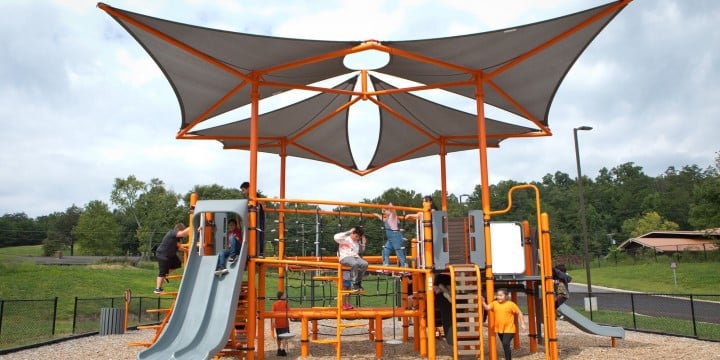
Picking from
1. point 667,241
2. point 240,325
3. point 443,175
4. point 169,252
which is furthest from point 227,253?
point 667,241

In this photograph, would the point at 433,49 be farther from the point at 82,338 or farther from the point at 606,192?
the point at 606,192

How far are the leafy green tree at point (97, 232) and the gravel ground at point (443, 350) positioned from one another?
Answer: 68128 mm

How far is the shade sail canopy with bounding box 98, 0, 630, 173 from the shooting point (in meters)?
10.2

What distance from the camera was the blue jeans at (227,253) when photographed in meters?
10.4

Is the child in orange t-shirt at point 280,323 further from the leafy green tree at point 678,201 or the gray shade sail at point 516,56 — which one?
the leafy green tree at point 678,201

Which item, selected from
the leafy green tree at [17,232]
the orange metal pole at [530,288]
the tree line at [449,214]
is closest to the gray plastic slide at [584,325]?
the orange metal pole at [530,288]

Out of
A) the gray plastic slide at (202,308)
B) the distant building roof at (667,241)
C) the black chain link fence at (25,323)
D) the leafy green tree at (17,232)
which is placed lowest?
the black chain link fence at (25,323)

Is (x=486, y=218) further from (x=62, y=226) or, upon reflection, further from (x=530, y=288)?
(x=62, y=226)

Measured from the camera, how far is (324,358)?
1204 cm

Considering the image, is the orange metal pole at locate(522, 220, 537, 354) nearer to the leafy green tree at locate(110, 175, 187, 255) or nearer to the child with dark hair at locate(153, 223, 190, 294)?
the child with dark hair at locate(153, 223, 190, 294)

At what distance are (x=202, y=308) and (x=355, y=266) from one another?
10.0ft

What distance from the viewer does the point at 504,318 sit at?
34.9ft

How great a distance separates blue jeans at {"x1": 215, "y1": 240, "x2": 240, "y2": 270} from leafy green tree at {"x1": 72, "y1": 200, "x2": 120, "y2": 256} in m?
75.7

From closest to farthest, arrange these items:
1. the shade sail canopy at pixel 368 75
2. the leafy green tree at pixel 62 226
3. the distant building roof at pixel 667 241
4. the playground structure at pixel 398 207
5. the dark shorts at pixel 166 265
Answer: the playground structure at pixel 398 207
the shade sail canopy at pixel 368 75
the dark shorts at pixel 166 265
the distant building roof at pixel 667 241
the leafy green tree at pixel 62 226
